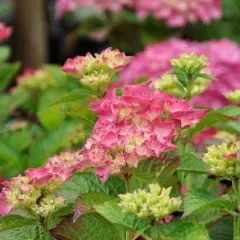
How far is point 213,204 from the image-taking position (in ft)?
3.01

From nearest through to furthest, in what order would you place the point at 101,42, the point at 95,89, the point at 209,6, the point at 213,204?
the point at 213,204 → the point at 95,89 → the point at 209,6 → the point at 101,42

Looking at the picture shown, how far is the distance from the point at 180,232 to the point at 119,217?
0.07m

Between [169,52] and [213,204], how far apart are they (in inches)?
57.0

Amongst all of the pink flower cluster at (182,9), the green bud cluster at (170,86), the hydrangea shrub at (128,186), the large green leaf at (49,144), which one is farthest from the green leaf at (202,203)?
the pink flower cluster at (182,9)

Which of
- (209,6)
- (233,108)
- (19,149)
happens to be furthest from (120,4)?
(233,108)

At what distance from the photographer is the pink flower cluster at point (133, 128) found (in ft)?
3.05

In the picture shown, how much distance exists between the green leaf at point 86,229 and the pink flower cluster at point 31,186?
0.04 meters

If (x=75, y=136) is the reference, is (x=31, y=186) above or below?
above

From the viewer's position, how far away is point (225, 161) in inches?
36.5

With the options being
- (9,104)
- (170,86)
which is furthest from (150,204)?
(9,104)

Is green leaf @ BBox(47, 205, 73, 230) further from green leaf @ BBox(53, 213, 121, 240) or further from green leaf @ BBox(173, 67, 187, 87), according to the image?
green leaf @ BBox(173, 67, 187, 87)

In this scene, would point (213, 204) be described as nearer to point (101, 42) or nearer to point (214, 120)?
point (214, 120)

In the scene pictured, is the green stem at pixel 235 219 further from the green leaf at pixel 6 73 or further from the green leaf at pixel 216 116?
the green leaf at pixel 6 73

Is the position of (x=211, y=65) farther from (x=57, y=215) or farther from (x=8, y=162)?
(x=57, y=215)
